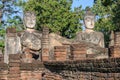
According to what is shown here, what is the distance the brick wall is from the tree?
13.6 m

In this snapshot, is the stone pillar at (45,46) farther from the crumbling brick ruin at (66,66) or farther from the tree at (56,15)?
the tree at (56,15)

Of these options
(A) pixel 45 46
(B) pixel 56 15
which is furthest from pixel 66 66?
(B) pixel 56 15

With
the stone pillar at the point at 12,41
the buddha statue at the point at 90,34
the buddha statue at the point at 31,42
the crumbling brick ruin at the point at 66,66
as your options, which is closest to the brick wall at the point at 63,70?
the crumbling brick ruin at the point at 66,66

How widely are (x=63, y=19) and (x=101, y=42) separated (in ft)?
37.4

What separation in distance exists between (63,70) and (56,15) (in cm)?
1642

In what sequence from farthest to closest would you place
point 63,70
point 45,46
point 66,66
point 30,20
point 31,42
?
1. point 30,20
2. point 31,42
3. point 45,46
4. point 63,70
5. point 66,66

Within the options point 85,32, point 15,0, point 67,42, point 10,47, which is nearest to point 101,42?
point 85,32

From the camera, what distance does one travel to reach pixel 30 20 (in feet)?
43.8

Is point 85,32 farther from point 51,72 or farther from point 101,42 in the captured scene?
point 51,72

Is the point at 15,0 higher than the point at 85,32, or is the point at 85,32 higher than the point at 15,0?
the point at 15,0

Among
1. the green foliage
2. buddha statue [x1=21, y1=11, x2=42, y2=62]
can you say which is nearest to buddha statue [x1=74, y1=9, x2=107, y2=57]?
buddha statue [x1=21, y1=11, x2=42, y2=62]

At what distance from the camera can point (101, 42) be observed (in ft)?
46.0

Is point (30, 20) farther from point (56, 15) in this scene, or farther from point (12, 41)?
point (56, 15)

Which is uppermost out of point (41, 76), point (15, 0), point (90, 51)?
point (15, 0)
